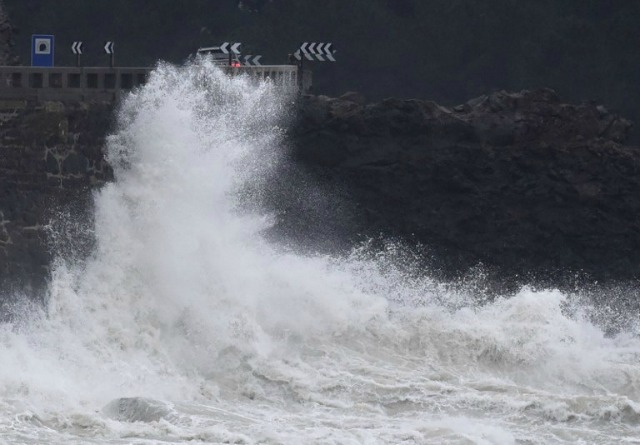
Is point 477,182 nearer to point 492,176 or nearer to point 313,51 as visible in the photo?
point 492,176

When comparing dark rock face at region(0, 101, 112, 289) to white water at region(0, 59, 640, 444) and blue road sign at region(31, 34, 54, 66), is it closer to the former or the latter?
white water at region(0, 59, 640, 444)

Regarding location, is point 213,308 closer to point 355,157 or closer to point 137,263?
point 137,263

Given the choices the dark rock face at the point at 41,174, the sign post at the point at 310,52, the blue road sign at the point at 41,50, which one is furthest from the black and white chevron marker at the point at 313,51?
the dark rock face at the point at 41,174

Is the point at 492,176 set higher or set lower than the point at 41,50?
lower

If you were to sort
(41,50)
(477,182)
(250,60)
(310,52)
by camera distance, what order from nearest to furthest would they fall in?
(41,50) < (477,182) < (310,52) < (250,60)

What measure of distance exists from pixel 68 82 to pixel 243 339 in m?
4.86

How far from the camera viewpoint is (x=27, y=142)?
31.5m

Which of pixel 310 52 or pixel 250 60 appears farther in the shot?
pixel 250 60

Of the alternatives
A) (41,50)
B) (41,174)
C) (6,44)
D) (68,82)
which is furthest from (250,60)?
(41,174)

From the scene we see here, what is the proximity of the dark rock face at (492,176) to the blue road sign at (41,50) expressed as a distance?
413 centimetres

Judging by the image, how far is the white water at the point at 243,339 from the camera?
27.4m

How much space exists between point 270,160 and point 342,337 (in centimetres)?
419

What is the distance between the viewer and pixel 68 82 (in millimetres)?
32375

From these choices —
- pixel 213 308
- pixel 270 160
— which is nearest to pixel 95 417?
pixel 213 308
